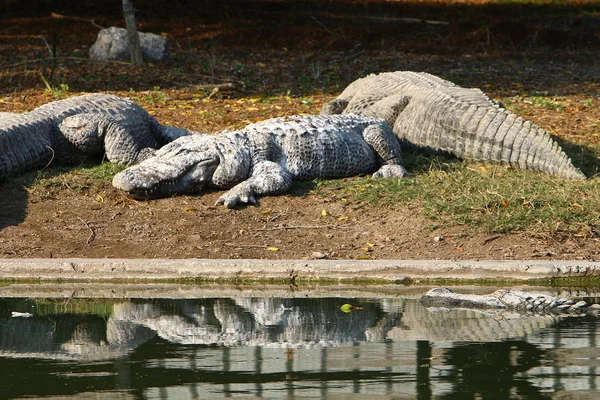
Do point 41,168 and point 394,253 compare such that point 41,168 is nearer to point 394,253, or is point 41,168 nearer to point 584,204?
point 394,253

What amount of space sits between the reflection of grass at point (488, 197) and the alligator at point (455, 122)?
187mm

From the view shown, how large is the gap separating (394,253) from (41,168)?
12.4ft

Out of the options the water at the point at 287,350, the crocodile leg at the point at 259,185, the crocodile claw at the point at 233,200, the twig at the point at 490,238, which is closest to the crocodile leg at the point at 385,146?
the crocodile leg at the point at 259,185

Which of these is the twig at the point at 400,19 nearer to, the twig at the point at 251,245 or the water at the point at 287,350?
the twig at the point at 251,245

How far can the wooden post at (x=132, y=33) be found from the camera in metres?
13.4

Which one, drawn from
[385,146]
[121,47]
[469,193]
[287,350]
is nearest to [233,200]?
[385,146]

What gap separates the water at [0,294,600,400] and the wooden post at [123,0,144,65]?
7.58 m

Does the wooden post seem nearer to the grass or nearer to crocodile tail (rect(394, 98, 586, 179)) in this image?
the grass

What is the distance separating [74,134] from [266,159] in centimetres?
191

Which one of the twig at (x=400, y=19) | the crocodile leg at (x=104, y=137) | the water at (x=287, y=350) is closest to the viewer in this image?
the water at (x=287, y=350)

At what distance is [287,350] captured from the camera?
5.16 meters

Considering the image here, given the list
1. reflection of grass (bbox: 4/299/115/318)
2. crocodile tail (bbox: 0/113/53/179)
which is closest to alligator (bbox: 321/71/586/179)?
crocodile tail (bbox: 0/113/53/179)

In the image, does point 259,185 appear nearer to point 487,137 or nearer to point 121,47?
point 487,137

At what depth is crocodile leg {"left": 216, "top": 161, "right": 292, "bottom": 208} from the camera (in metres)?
8.45
